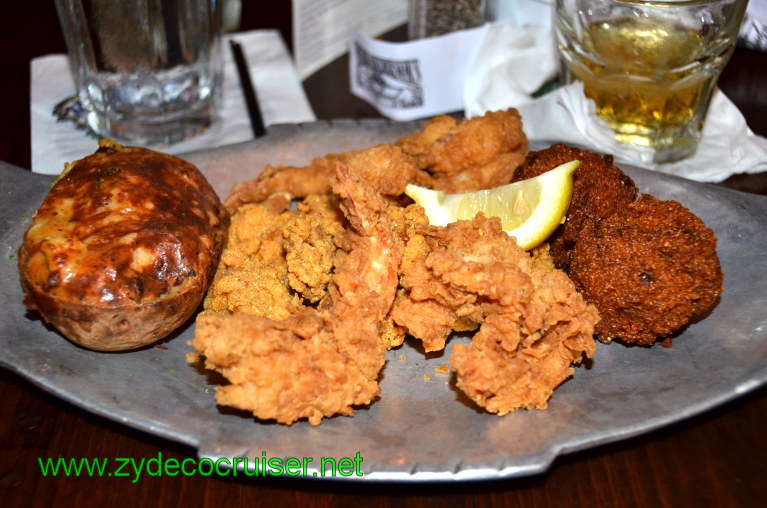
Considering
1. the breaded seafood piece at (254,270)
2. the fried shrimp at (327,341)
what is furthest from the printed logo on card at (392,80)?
the fried shrimp at (327,341)

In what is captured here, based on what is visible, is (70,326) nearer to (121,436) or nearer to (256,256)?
(121,436)

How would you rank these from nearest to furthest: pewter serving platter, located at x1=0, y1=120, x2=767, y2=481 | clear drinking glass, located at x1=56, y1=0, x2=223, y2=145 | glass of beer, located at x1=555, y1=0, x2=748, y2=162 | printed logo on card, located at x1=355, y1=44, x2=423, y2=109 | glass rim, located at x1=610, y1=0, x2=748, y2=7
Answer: pewter serving platter, located at x1=0, y1=120, x2=767, y2=481 < glass rim, located at x1=610, y1=0, x2=748, y2=7 < glass of beer, located at x1=555, y1=0, x2=748, y2=162 < clear drinking glass, located at x1=56, y1=0, x2=223, y2=145 < printed logo on card, located at x1=355, y1=44, x2=423, y2=109

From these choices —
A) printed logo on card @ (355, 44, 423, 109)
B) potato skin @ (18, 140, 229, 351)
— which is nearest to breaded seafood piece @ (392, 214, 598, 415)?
potato skin @ (18, 140, 229, 351)

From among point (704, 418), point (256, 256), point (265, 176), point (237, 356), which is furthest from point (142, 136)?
point (704, 418)

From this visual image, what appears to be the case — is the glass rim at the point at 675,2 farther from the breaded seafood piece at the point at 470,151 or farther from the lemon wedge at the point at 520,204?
the lemon wedge at the point at 520,204

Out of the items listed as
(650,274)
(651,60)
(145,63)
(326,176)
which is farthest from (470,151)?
(145,63)

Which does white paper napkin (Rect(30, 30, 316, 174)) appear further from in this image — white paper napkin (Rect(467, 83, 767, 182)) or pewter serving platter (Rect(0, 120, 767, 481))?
white paper napkin (Rect(467, 83, 767, 182))

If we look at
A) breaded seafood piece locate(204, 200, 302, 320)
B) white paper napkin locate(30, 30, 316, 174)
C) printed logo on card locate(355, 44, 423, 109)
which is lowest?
white paper napkin locate(30, 30, 316, 174)
